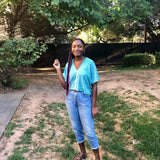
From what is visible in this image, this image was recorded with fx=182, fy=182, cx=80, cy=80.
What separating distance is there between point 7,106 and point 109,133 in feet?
8.66

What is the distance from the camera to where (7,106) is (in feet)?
15.3

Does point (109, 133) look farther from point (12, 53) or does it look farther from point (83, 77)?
point (12, 53)

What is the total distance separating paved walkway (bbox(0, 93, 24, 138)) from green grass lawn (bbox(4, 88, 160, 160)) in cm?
19

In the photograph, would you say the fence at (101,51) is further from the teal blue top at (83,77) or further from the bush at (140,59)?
the teal blue top at (83,77)

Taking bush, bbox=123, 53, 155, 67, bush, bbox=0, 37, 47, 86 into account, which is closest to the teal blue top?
bush, bbox=0, 37, 47, 86

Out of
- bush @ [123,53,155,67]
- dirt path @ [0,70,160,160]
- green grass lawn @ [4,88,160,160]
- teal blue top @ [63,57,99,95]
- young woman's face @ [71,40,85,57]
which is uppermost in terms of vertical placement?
young woman's face @ [71,40,85,57]

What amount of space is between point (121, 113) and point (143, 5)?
5.76 metres

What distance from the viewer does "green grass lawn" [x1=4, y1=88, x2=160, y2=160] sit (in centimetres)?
307

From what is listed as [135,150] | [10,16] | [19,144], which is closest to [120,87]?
[135,150]

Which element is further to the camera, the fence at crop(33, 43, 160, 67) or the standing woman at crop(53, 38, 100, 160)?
the fence at crop(33, 43, 160, 67)

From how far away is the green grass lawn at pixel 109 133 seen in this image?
10.1ft

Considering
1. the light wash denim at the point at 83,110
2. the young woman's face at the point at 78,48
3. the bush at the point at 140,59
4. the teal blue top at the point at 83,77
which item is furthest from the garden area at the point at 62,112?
the bush at the point at 140,59

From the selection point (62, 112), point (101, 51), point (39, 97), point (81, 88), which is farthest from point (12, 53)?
point (101, 51)

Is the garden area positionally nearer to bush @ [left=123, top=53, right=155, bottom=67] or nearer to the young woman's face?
the young woman's face
